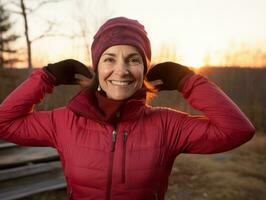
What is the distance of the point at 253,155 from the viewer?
11750mm

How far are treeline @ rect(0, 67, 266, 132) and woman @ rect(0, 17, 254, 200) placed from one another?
44.3 ft

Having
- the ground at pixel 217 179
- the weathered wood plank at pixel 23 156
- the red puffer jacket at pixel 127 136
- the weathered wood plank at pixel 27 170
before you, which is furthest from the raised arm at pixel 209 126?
the ground at pixel 217 179

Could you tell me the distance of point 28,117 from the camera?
6.70 ft

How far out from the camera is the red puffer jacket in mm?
1817

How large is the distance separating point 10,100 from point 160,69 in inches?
33.3

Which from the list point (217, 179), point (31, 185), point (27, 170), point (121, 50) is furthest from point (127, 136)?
point (217, 179)

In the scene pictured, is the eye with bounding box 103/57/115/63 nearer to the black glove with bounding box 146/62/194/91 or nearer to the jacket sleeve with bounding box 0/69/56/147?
the black glove with bounding box 146/62/194/91

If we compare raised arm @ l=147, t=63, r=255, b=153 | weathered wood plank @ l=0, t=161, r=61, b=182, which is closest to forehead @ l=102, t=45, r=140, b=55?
raised arm @ l=147, t=63, r=255, b=153

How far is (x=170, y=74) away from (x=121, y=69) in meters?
0.36

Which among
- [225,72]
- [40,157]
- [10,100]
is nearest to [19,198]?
[40,157]

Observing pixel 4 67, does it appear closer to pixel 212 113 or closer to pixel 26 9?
pixel 26 9

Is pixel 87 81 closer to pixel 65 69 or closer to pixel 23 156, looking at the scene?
pixel 65 69

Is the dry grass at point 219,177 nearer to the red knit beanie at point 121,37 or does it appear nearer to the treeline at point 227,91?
the red knit beanie at point 121,37

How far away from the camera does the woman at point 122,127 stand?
1.82 m
